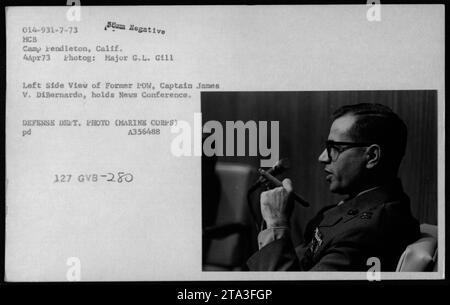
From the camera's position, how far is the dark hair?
1633 millimetres

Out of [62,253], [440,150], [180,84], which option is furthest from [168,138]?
[440,150]

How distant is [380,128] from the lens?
5.37ft

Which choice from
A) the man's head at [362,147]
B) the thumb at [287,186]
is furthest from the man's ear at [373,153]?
the thumb at [287,186]

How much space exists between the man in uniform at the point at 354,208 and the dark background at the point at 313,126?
0.8 inches

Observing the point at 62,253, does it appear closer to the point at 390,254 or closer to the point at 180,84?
the point at 180,84

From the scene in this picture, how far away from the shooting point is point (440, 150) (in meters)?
1.65

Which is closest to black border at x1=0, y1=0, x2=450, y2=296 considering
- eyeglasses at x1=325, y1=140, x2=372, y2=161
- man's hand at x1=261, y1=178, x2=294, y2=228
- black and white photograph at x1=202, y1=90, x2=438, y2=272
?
black and white photograph at x1=202, y1=90, x2=438, y2=272

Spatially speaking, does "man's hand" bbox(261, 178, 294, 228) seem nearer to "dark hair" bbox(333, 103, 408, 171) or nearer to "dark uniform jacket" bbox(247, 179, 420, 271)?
"dark uniform jacket" bbox(247, 179, 420, 271)

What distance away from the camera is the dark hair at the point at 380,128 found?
1.63 m

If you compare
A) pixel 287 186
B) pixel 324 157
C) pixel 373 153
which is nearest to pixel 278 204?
pixel 287 186

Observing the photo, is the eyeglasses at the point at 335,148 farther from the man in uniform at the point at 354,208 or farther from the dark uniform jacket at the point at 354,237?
the dark uniform jacket at the point at 354,237

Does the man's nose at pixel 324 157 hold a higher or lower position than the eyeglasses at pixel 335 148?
lower

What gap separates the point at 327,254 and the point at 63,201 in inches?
26.3
